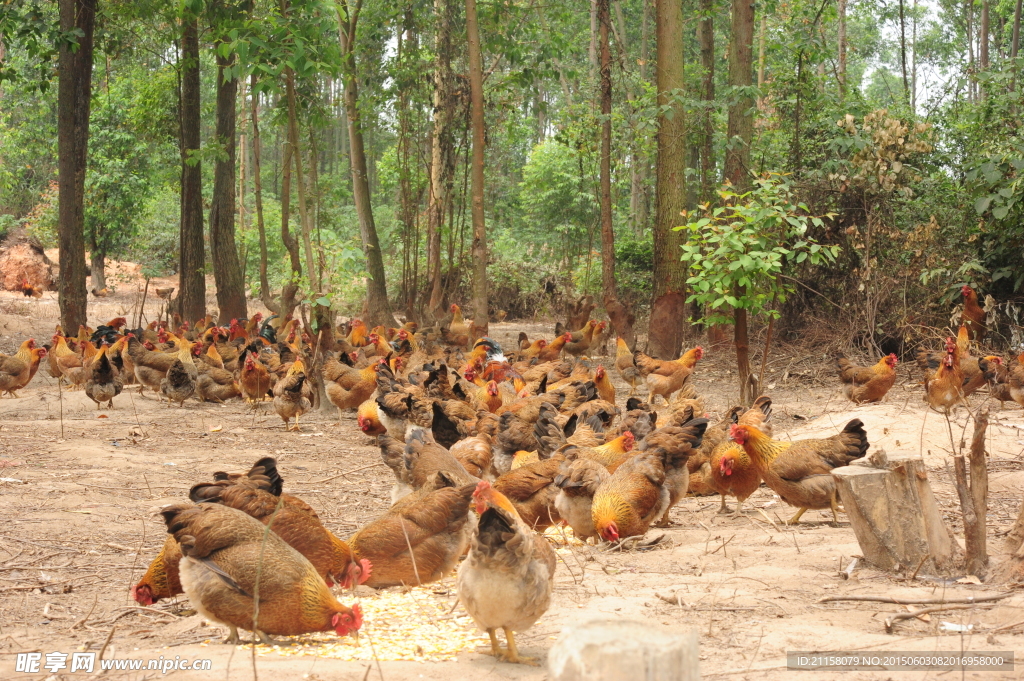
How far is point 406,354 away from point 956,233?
9.11 meters

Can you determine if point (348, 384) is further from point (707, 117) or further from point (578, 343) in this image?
point (707, 117)

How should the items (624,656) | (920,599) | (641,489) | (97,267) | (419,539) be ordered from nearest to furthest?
(624,656)
(920,599)
(419,539)
(641,489)
(97,267)

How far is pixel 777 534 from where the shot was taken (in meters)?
6.75

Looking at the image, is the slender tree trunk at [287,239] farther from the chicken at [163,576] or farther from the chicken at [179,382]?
the chicken at [163,576]

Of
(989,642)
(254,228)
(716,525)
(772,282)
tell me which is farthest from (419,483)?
(254,228)

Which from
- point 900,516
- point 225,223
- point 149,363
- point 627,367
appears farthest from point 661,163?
point 900,516

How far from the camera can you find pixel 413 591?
565cm

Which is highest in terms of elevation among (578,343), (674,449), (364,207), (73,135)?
(73,135)

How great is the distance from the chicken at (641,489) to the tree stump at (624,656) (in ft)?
12.6

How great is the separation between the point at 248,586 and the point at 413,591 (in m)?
1.46

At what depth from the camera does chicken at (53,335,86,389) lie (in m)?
13.5

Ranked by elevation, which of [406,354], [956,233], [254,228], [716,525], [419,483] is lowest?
[716,525]

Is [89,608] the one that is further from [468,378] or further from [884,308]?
[884,308]

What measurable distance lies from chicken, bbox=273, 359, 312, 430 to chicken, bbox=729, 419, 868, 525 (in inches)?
222
